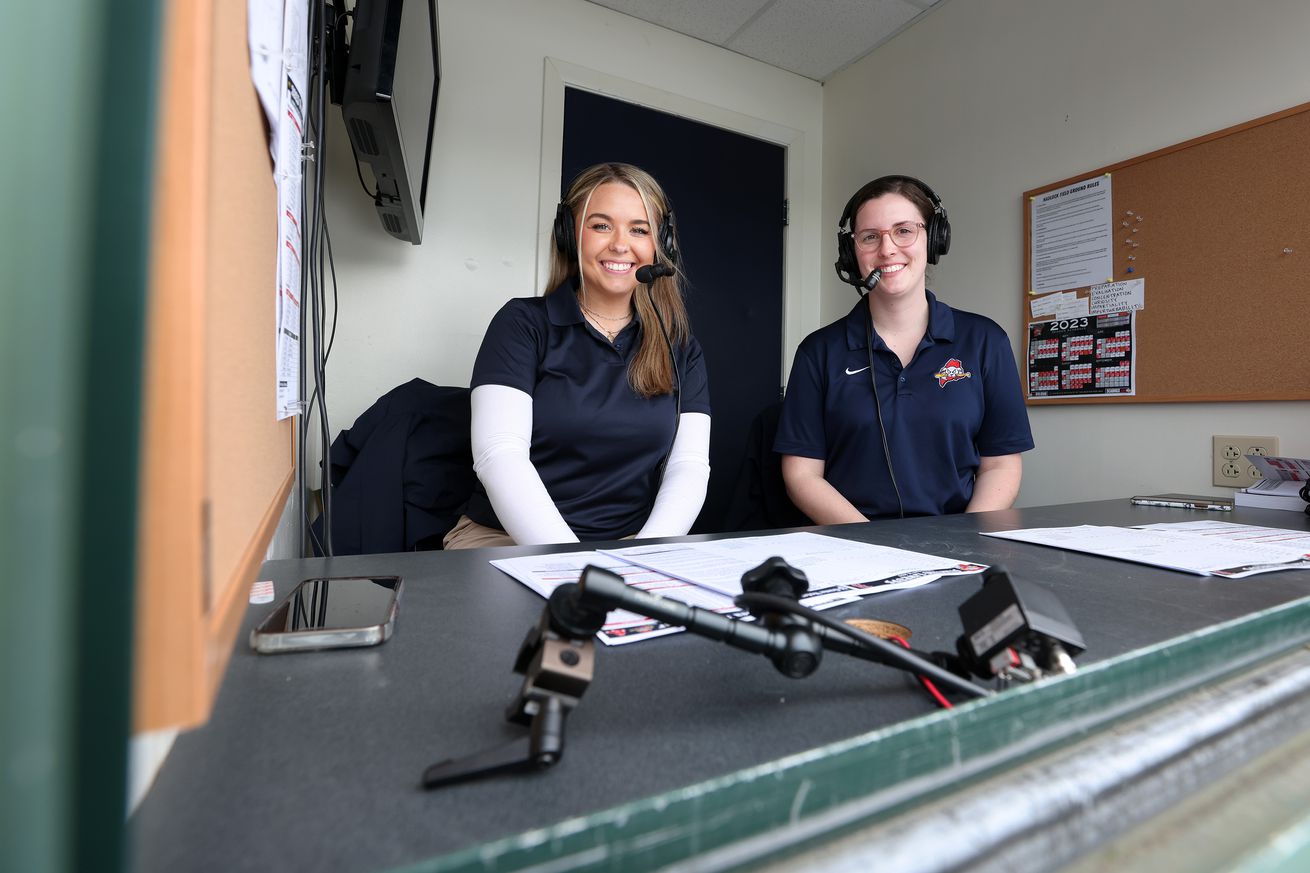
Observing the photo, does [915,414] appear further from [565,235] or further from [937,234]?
[565,235]

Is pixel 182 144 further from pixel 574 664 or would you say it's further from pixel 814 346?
pixel 814 346

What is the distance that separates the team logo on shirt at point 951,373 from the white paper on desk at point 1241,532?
0.58m

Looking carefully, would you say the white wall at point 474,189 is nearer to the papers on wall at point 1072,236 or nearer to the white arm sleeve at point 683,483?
the white arm sleeve at point 683,483

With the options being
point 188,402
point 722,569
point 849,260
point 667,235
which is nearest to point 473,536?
point 667,235

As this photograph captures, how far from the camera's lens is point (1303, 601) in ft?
1.48

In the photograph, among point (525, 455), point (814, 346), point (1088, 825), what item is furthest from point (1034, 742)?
point (814, 346)

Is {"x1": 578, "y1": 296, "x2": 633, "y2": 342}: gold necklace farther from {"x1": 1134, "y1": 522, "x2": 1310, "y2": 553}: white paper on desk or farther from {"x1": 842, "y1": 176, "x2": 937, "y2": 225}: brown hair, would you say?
{"x1": 1134, "y1": 522, "x2": 1310, "y2": 553}: white paper on desk

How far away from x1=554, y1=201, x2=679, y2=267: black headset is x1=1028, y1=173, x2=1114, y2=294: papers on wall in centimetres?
128

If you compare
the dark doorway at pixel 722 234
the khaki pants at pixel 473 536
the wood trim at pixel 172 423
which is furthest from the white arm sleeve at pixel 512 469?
the dark doorway at pixel 722 234

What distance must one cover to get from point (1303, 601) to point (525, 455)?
1.01m

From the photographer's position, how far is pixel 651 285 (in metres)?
1.49

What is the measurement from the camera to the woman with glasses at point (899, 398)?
5.02ft

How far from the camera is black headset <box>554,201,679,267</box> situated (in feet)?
4.72

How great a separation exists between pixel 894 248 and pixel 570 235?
750 mm
